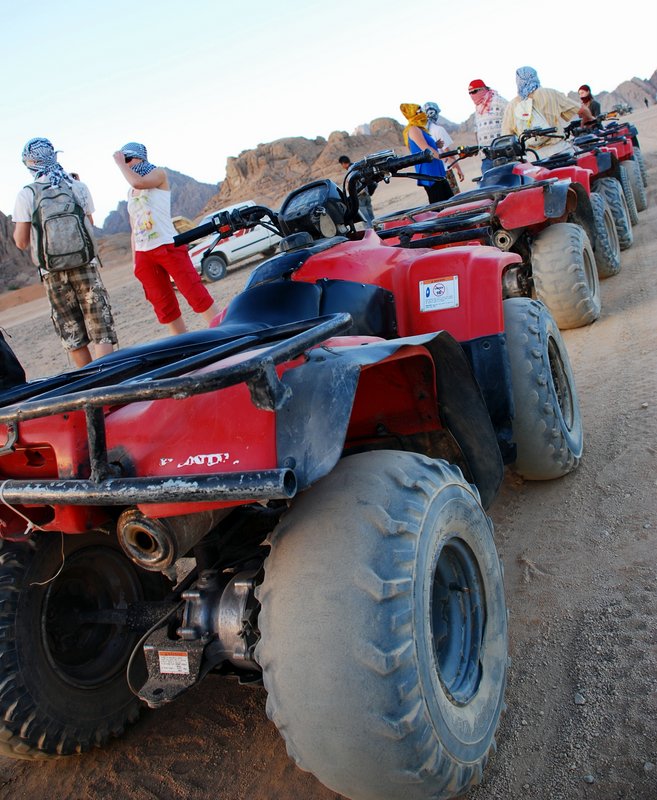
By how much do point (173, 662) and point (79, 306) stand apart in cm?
445

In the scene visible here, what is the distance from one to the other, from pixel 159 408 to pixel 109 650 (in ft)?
4.07

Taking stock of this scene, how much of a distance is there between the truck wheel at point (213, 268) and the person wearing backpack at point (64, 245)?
10739 mm

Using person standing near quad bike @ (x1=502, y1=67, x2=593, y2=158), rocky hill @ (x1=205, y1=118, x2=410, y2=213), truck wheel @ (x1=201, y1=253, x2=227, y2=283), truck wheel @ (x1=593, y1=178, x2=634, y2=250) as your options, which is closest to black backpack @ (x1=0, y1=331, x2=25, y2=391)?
truck wheel @ (x1=593, y1=178, x2=634, y2=250)

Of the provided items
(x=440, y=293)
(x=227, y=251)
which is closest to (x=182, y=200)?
(x=227, y=251)

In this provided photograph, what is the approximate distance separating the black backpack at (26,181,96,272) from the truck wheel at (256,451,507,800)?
434 centimetres

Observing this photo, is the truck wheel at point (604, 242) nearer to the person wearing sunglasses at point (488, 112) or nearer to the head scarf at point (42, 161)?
the person wearing sunglasses at point (488, 112)

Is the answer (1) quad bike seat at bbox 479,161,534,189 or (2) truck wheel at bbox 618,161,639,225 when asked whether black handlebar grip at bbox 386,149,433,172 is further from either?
(2) truck wheel at bbox 618,161,639,225

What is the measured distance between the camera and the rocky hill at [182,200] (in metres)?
64.9

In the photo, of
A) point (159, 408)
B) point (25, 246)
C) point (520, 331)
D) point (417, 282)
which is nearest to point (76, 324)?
point (25, 246)

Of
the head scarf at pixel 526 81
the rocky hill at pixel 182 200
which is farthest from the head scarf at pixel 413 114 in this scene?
the rocky hill at pixel 182 200

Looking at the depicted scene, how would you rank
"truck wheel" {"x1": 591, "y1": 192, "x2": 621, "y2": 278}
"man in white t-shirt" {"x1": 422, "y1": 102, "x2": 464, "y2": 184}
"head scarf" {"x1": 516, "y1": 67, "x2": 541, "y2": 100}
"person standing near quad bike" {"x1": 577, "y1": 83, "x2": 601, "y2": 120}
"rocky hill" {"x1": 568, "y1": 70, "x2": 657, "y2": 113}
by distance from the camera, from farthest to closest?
"rocky hill" {"x1": 568, "y1": 70, "x2": 657, "y2": 113}
"person standing near quad bike" {"x1": 577, "y1": 83, "x2": 601, "y2": 120}
"man in white t-shirt" {"x1": 422, "y1": 102, "x2": 464, "y2": 184}
"head scarf" {"x1": 516, "y1": 67, "x2": 541, "y2": 100}
"truck wheel" {"x1": 591, "y1": 192, "x2": 621, "y2": 278}

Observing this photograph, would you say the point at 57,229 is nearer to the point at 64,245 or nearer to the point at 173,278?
the point at 64,245

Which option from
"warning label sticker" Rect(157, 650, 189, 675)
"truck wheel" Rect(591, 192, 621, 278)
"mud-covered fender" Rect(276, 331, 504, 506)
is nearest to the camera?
"mud-covered fender" Rect(276, 331, 504, 506)

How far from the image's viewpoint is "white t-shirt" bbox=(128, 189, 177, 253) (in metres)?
5.89
